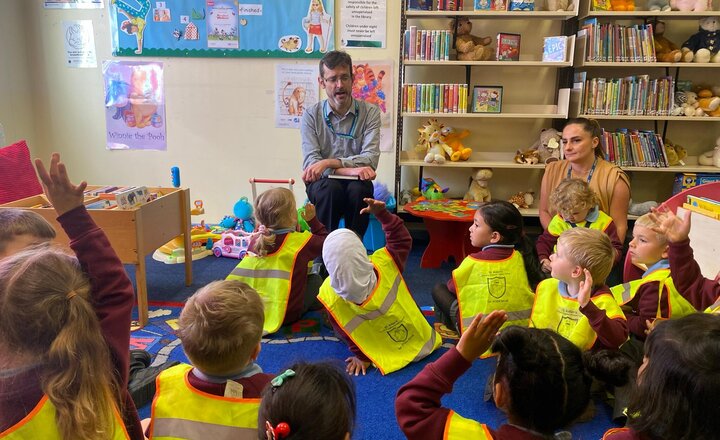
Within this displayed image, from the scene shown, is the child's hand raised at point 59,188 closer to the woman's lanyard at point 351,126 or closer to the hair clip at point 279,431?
the hair clip at point 279,431

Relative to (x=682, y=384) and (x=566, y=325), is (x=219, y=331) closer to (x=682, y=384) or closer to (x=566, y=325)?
(x=682, y=384)

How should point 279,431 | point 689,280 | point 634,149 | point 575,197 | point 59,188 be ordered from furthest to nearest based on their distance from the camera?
point 634,149 → point 575,197 → point 689,280 → point 59,188 → point 279,431

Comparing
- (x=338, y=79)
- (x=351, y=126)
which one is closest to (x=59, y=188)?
(x=338, y=79)

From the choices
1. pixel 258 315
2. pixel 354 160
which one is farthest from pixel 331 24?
pixel 258 315

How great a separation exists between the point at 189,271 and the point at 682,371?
262 centimetres

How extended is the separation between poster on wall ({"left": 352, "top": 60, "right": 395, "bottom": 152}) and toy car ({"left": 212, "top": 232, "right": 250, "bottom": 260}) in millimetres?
1359

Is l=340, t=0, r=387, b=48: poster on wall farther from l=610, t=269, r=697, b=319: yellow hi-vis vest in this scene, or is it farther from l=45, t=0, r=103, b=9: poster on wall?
l=610, t=269, r=697, b=319: yellow hi-vis vest

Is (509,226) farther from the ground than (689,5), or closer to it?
closer to it

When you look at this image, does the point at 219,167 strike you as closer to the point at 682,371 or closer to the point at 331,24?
the point at 331,24

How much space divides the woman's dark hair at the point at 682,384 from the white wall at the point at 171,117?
3.24 metres

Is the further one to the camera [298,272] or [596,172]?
[596,172]

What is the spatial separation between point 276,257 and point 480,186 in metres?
2.00

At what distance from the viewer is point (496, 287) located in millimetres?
2041

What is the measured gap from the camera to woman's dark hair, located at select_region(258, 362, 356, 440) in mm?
799
